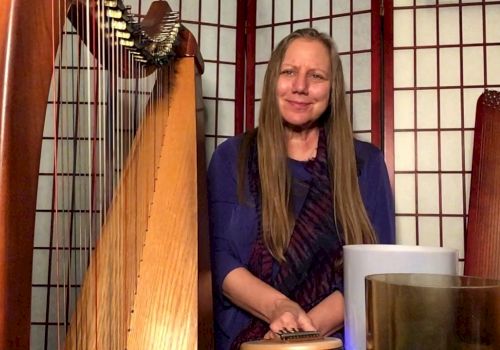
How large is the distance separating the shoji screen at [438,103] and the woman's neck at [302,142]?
319 millimetres

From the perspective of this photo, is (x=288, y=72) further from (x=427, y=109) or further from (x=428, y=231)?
(x=428, y=231)

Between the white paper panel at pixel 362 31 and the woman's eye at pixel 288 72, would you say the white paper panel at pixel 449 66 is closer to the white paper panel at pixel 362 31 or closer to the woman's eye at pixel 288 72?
the white paper panel at pixel 362 31

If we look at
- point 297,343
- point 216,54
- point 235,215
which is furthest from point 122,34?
point 216,54

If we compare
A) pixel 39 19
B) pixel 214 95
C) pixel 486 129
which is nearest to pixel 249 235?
pixel 214 95

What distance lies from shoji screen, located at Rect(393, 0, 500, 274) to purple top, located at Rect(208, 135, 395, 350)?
10.2 inches

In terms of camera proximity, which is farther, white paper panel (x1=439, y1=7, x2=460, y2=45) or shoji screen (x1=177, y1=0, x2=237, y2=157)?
shoji screen (x1=177, y1=0, x2=237, y2=157)

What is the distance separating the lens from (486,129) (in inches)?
68.4

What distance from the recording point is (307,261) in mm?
1536

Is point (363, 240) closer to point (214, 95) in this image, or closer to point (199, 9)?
point (214, 95)

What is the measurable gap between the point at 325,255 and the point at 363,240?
0.11 meters

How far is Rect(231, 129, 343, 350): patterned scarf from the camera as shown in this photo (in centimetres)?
153

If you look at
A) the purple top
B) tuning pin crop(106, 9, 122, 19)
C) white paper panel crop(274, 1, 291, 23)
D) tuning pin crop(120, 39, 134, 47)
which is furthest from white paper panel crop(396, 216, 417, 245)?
tuning pin crop(106, 9, 122, 19)

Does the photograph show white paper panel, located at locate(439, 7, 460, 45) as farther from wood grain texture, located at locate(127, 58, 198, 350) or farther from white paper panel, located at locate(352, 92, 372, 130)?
wood grain texture, located at locate(127, 58, 198, 350)

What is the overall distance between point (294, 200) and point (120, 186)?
0.51 metres
